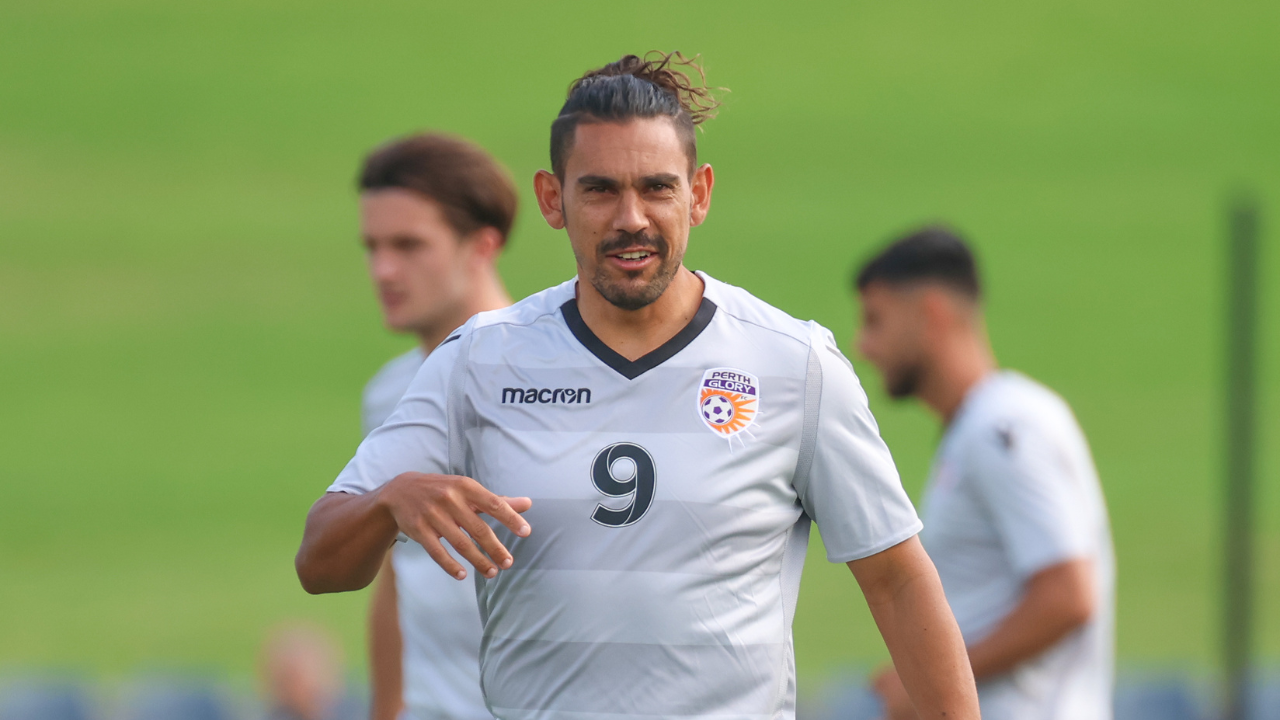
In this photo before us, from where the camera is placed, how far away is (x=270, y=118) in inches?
813

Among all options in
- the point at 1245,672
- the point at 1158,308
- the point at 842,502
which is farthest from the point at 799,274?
the point at 842,502

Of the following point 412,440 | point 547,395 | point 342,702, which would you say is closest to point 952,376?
point 547,395

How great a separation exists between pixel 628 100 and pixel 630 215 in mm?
208

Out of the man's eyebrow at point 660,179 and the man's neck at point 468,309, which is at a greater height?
the man's eyebrow at point 660,179

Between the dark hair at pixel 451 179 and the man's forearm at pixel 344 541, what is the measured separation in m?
1.78

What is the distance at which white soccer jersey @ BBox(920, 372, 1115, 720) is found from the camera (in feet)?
13.7

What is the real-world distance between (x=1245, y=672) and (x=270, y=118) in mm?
16483

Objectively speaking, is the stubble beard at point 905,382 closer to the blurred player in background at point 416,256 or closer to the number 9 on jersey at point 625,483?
the blurred player in background at point 416,256

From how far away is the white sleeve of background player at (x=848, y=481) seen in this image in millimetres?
2523

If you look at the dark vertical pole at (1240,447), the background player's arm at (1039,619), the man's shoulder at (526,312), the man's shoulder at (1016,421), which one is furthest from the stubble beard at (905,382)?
the dark vertical pole at (1240,447)

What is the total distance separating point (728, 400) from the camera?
2531 millimetres

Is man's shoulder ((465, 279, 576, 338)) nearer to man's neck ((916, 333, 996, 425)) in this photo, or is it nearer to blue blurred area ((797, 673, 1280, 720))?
man's neck ((916, 333, 996, 425))

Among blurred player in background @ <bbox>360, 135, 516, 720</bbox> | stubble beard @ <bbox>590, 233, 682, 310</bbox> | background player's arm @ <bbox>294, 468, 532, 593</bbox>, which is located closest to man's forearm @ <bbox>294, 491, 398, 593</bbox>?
background player's arm @ <bbox>294, 468, 532, 593</bbox>

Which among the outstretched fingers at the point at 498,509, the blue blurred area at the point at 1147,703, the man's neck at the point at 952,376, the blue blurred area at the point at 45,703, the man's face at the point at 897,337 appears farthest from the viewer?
the blue blurred area at the point at 45,703
